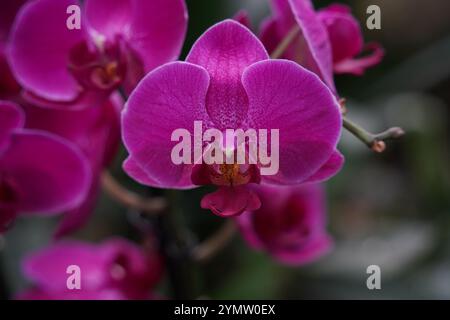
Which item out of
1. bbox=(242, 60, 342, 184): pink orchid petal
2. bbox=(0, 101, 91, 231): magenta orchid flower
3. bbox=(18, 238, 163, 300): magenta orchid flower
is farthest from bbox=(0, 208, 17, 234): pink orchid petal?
bbox=(242, 60, 342, 184): pink orchid petal

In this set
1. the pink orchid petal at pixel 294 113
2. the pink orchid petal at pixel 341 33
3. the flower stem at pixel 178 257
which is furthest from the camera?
the flower stem at pixel 178 257

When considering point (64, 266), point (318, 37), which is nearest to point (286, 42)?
point (318, 37)

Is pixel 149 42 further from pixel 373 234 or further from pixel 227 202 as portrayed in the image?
pixel 373 234

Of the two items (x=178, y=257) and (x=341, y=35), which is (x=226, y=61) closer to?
(x=341, y=35)

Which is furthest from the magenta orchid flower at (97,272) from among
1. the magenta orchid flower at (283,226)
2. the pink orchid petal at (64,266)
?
the magenta orchid flower at (283,226)

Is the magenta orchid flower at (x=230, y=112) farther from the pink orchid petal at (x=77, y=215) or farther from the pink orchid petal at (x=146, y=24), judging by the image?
the pink orchid petal at (x=77, y=215)

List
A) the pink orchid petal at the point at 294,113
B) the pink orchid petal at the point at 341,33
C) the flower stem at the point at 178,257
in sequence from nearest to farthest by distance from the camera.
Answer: the pink orchid petal at the point at 294,113, the pink orchid petal at the point at 341,33, the flower stem at the point at 178,257
